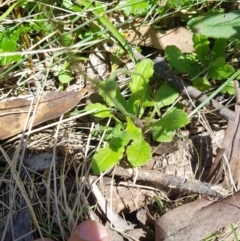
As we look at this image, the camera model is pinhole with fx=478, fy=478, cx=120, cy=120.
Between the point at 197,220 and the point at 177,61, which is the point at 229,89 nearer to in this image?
the point at 177,61

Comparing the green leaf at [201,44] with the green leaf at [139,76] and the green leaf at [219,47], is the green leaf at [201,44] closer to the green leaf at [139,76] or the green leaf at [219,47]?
the green leaf at [219,47]

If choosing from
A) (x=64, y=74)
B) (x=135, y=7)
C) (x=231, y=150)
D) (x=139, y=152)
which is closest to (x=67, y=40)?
(x=64, y=74)

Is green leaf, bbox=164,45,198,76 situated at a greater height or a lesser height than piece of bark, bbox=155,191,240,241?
greater

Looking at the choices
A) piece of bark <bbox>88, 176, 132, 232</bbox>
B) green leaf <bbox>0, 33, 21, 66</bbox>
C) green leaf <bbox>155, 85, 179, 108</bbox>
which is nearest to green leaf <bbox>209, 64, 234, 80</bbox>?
green leaf <bbox>155, 85, 179, 108</bbox>

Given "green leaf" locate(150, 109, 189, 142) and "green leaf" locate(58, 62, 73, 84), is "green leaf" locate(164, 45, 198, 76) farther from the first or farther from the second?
"green leaf" locate(58, 62, 73, 84)

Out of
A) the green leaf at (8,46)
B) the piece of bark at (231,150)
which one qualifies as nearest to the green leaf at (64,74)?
the green leaf at (8,46)

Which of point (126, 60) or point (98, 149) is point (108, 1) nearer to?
point (126, 60)
